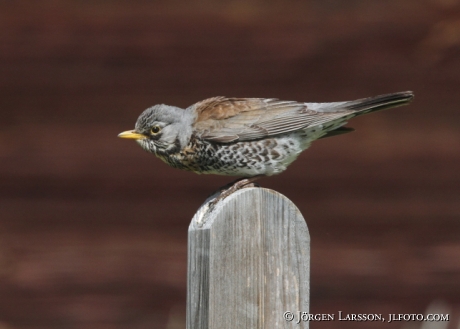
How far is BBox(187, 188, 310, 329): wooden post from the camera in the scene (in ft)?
8.11

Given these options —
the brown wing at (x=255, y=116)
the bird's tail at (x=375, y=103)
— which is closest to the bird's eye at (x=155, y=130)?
the brown wing at (x=255, y=116)

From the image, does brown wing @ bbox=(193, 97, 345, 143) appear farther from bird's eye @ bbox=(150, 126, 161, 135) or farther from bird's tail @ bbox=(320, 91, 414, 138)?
bird's eye @ bbox=(150, 126, 161, 135)

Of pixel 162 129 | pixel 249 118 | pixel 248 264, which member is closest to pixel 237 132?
pixel 249 118

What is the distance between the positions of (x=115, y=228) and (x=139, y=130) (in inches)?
74.9

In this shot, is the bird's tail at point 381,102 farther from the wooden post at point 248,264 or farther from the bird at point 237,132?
the wooden post at point 248,264

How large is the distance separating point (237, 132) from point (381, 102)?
2.63 feet

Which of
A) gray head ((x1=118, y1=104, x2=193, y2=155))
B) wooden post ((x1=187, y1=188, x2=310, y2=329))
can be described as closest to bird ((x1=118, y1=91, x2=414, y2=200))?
gray head ((x1=118, y1=104, x2=193, y2=155))

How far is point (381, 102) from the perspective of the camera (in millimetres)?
3646

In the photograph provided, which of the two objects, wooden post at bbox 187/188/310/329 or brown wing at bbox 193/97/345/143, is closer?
wooden post at bbox 187/188/310/329

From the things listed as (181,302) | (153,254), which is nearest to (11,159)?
(153,254)

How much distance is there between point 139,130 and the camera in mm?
4113

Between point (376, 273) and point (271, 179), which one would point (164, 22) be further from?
point (376, 273)

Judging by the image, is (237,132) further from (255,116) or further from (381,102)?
(381,102)

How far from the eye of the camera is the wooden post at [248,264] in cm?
247
